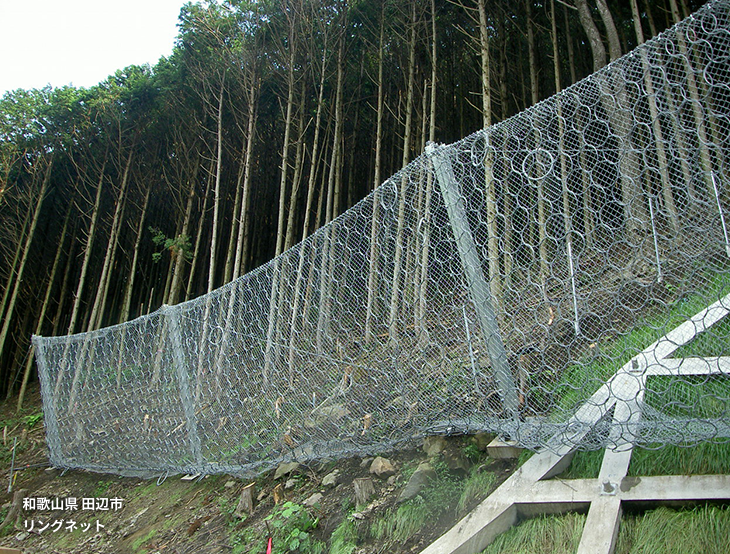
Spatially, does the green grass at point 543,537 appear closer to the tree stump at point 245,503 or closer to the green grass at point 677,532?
the green grass at point 677,532

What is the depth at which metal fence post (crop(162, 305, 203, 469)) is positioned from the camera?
3064 mm

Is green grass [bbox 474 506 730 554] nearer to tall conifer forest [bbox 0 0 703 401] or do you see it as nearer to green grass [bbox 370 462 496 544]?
green grass [bbox 370 462 496 544]

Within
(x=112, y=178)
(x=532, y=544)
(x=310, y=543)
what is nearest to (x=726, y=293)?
(x=532, y=544)

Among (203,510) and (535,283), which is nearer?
(535,283)

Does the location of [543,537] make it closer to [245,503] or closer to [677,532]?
[677,532]

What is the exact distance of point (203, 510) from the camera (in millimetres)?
2793

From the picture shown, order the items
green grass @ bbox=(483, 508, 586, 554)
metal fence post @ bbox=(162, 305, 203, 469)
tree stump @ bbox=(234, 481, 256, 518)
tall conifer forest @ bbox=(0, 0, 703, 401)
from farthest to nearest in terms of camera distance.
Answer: tall conifer forest @ bbox=(0, 0, 703, 401) < metal fence post @ bbox=(162, 305, 203, 469) < tree stump @ bbox=(234, 481, 256, 518) < green grass @ bbox=(483, 508, 586, 554)

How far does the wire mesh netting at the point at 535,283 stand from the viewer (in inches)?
49.4

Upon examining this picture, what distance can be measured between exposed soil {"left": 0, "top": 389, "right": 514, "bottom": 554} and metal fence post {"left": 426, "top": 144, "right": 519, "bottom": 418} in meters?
0.32

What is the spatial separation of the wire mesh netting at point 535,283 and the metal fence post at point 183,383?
2.16ft

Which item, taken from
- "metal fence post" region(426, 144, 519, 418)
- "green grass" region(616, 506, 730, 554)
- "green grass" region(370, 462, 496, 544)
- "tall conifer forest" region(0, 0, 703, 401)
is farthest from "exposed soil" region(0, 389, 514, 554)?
"tall conifer forest" region(0, 0, 703, 401)

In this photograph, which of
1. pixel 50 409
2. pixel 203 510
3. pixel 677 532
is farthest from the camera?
pixel 50 409

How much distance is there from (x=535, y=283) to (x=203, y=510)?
7.81ft

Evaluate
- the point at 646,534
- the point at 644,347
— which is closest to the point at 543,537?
the point at 646,534
